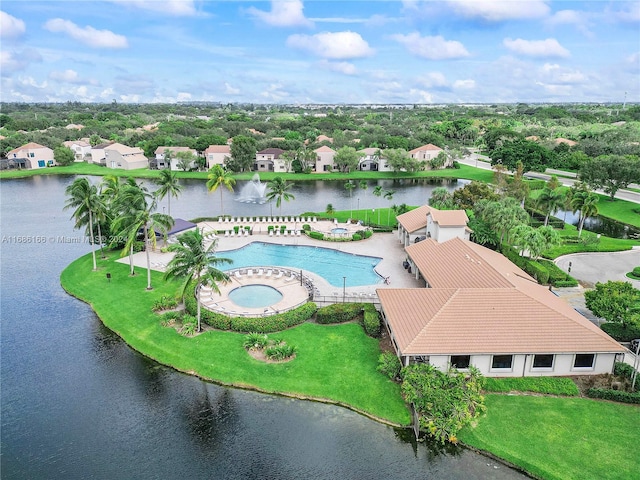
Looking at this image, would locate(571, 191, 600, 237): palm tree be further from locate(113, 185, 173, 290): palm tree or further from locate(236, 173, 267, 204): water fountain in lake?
locate(236, 173, 267, 204): water fountain in lake

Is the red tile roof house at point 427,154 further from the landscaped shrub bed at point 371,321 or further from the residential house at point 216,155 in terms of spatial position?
the landscaped shrub bed at point 371,321

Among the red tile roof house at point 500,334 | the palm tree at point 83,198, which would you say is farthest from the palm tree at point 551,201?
the palm tree at point 83,198

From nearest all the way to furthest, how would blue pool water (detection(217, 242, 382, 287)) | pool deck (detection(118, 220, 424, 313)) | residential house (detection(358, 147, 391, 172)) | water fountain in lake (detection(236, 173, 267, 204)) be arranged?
pool deck (detection(118, 220, 424, 313)) → blue pool water (detection(217, 242, 382, 287)) → water fountain in lake (detection(236, 173, 267, 204)) → residential house (detection(358, 147, 391, 172))

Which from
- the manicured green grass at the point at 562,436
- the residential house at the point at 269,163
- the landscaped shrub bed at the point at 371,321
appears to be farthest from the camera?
the residential house at the point at 269,163

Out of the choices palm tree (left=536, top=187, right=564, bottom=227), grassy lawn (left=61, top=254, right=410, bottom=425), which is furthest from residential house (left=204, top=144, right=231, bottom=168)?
grassy lawn (left=61, top=254, right=410, bottom=425)

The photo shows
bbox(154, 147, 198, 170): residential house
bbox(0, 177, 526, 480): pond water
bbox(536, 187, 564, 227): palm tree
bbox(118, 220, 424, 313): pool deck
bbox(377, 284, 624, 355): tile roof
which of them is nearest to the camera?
bbox(0, 177, 526, 480): pond water

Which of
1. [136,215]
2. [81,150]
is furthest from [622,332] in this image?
[81,150]

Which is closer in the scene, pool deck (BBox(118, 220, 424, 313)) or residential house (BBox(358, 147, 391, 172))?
pool deck (BBox(118, 220, 424, 313))
